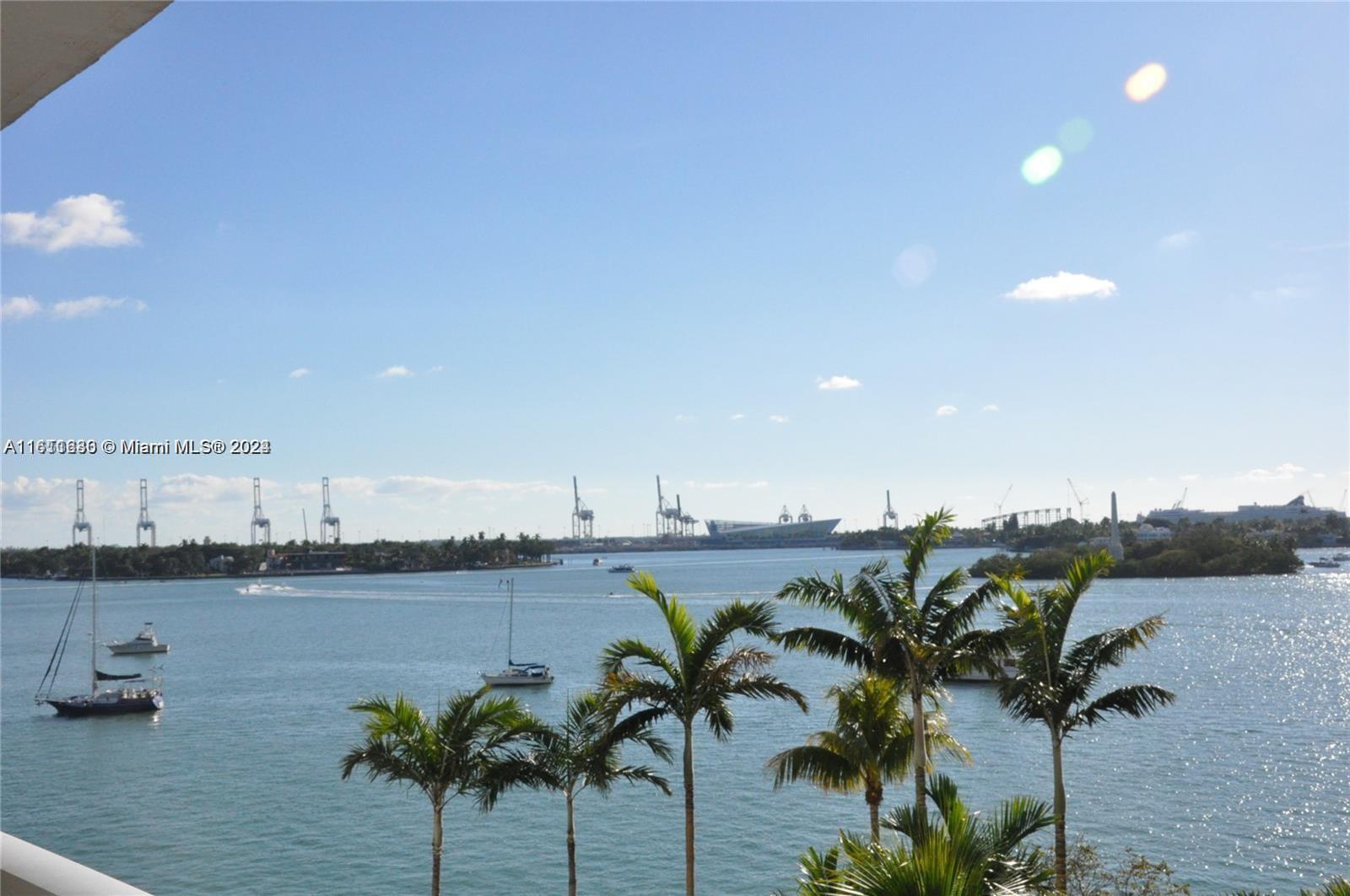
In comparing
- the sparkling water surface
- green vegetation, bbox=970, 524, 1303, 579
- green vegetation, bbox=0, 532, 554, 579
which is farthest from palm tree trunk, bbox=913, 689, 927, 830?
green vegetation, bbox=0, 532, 554, 579

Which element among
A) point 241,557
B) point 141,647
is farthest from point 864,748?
point 241,557

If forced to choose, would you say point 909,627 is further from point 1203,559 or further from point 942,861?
point 1203,559

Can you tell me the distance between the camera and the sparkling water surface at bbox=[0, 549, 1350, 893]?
22.5 meters

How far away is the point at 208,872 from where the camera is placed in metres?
22.9

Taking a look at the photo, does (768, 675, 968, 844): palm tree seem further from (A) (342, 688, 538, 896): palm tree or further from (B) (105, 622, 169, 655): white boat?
(B) (105, 622, 169, 655): white boat

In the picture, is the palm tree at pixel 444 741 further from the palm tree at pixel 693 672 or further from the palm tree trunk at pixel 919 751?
the palm tree trunk at pixel 919 751

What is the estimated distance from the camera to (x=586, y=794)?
94.1 feet

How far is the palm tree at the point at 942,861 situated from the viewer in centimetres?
479

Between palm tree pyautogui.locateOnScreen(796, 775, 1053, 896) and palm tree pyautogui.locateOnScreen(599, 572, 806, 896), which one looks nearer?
palm tree pyautogui.locateOnScreen(796, 775, 1053, 896)

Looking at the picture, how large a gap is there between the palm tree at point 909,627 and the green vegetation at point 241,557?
165952 millimetres

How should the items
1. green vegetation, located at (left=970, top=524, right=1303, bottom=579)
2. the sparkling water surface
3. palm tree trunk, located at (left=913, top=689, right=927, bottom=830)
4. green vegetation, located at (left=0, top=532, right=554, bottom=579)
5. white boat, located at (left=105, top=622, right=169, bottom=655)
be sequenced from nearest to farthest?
palm tree trunk, located at (left=913, top=689, right=927, bottom=830) → the sparkling water surface → white boat, located at (left=105, top=622, right=169, bottom=655) → green vegetation, located at (left=970, top=524, right=1303, bottom=579) → green vegetation, located at (left=0, top=532, right=554, bottom=579)

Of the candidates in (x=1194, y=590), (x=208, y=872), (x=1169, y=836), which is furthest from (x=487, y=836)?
(x=1194, y=590)

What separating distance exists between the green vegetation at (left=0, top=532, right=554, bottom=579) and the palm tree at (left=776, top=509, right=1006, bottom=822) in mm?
165952

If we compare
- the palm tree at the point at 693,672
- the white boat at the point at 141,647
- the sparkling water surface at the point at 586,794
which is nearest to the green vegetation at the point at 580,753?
the palm tree at the point at 693,672
